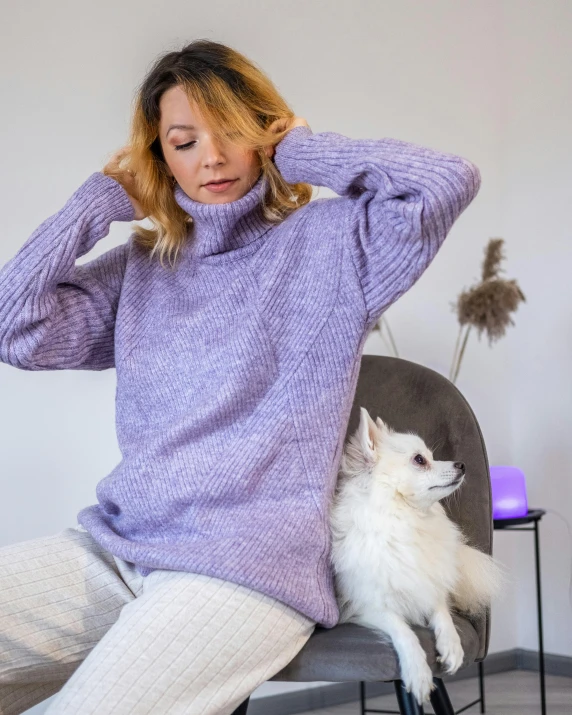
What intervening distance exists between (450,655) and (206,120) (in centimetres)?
85

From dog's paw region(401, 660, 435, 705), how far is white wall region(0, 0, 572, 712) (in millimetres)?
1160

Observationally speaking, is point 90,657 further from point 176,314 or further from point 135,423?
point 176,314

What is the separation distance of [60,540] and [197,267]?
1.54ft

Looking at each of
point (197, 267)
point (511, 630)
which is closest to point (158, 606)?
point (197, 267)

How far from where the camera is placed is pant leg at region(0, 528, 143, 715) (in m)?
1.13

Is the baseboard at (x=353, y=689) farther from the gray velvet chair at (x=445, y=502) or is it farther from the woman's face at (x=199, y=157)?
the woman's face at (x=199, y=157)

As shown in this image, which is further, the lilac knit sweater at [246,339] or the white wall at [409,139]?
the white wall at [409,139]

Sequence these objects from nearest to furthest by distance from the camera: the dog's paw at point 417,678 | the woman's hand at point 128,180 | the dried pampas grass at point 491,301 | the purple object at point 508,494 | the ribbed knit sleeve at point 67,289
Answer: the dog's paw at point 417,678, the ribbed knit sleeve at point 67,289, the woman's hand at point 128,180, the purple object at point 508,494, the dried pampas grass at point 491,301

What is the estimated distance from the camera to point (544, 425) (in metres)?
2.53

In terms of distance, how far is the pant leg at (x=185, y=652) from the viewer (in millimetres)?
929

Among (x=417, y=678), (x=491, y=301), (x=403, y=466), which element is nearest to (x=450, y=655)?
(x=417, y=678)

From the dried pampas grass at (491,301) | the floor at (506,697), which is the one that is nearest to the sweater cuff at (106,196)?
the dried pampas grass at (491,301)

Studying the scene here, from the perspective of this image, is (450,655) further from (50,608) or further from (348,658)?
(50,608)

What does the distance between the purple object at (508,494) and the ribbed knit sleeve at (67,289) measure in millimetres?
1011
